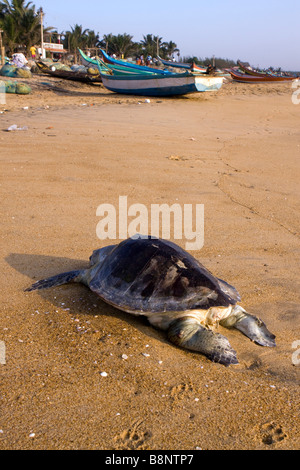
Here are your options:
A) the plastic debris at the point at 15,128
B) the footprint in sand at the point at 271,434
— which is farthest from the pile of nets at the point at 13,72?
the footprint in sand at the point at 271,434

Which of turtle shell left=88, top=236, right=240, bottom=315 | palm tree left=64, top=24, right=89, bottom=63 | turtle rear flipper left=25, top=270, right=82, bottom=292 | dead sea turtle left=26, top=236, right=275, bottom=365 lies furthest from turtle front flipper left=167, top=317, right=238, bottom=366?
palm tree left=64, top=24, right=89, bottom=63

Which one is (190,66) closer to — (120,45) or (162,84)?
(162,84)

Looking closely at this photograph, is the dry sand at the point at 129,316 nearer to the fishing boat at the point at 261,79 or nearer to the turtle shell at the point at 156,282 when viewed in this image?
the turtle shell at the point at 156,282

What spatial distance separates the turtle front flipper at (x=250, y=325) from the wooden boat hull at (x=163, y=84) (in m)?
15.1

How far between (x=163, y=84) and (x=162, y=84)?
5cm

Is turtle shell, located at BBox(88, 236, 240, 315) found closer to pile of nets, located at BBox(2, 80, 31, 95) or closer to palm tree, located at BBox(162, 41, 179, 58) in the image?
pile of nets, located at BBox(2, 80, 31, 95)

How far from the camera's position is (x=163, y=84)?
17.4 meters

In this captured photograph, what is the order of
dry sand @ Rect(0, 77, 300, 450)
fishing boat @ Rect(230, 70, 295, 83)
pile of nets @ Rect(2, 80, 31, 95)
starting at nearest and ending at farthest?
dry sand @ Rect(0, 77, 300, 450) → pile of nets @ Rect(2, 80, 31, 95) → fishing boat @ Rect(230, 70, 295, 83)

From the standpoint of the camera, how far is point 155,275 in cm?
323

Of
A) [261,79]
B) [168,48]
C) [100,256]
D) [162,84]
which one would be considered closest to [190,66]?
[162,84]

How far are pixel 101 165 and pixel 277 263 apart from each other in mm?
3984

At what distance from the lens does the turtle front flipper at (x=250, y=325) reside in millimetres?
3172

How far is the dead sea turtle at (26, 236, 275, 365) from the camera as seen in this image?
3082 mm

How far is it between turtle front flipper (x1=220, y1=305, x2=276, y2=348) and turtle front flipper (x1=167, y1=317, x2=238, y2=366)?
283 mm
